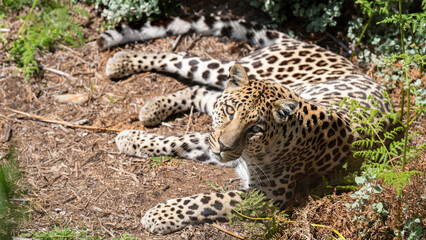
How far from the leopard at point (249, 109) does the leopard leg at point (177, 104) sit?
0.01 m

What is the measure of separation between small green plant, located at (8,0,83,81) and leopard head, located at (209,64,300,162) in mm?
3396

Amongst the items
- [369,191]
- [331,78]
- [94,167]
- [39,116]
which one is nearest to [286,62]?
[331,78]

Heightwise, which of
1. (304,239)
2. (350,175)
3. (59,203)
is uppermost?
(350,175)

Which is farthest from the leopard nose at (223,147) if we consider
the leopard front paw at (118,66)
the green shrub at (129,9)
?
the green shrub at (129,9)

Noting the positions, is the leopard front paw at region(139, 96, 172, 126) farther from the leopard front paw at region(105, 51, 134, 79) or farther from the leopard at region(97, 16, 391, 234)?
the leopard front paw at region(105, 51, 134, 79)

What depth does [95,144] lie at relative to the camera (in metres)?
5.74

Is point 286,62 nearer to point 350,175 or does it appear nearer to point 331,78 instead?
point 331,78

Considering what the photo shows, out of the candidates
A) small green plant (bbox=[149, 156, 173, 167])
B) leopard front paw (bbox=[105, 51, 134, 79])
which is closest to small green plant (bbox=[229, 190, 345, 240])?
small green plant (bbox=[149, 156, 173, 167])

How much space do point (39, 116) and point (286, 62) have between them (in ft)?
11.2

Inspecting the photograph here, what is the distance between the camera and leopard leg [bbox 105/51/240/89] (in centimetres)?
630

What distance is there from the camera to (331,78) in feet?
18.9

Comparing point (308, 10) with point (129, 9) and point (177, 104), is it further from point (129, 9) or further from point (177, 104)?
point (129, 9)

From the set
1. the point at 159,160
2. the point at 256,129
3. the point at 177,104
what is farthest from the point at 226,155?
the point at 177,104

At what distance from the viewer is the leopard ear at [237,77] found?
4285 mm
